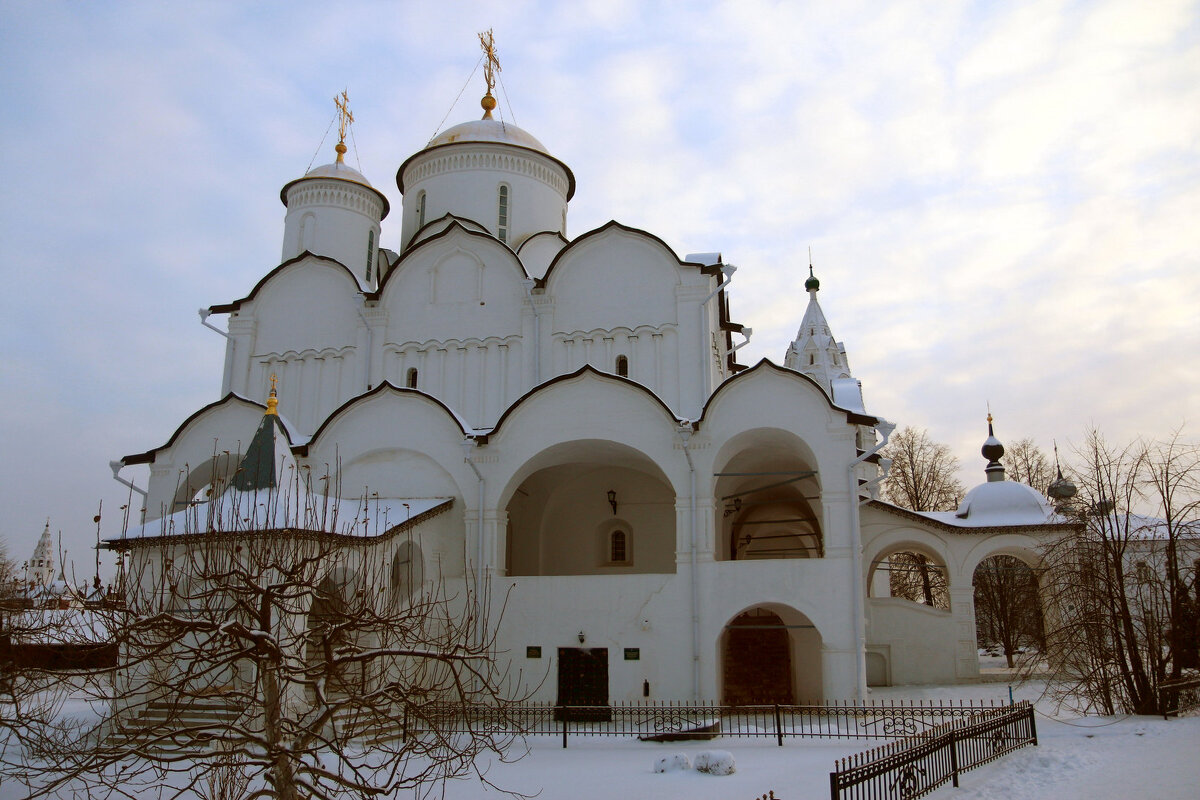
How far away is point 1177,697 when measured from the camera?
1247 centimetres

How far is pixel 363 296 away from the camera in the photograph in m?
19.8

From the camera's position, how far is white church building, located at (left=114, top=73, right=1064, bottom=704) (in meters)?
14.8

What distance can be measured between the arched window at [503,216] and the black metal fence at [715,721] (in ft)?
37.9

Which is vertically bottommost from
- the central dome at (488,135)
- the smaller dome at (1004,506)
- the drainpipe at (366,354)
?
the smaller dome at (1004,506)

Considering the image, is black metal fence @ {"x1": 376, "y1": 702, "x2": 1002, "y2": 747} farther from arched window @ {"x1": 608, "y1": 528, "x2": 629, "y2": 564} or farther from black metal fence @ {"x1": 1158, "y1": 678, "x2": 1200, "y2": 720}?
arched window @ {"x1": 608, "y1": 528, "x2": 629, "y2": 564}

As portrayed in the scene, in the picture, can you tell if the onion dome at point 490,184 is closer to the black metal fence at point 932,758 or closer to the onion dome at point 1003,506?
the onion dome at point 1003,506

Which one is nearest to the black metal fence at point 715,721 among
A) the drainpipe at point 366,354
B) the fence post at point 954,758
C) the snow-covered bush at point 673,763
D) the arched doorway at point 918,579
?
the fence post at point 954,758

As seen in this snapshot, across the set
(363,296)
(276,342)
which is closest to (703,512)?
(363,296)

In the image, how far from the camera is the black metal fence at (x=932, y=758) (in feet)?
24.4

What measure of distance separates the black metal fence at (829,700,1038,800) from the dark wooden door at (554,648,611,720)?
5589 millimetres

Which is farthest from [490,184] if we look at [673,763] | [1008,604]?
[1008,604]

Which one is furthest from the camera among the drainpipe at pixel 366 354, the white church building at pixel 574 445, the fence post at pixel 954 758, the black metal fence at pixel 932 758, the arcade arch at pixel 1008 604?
the arcade arch at pixel 1008 604

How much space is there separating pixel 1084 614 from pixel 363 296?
14795 mm

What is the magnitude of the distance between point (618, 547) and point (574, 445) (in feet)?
12.9
